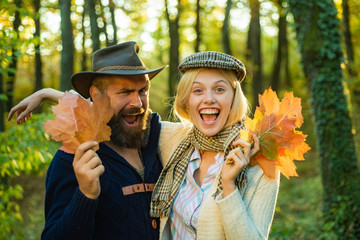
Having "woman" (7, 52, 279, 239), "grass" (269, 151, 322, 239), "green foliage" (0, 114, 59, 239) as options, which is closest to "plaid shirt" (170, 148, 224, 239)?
"woman" (7, 52, 279, 239)

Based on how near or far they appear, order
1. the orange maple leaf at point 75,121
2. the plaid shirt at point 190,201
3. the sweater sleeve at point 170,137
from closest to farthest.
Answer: the orange maple leaf at point 75,121
the plaid shirt at point 190,201
the sweater sleeve at point 170,137

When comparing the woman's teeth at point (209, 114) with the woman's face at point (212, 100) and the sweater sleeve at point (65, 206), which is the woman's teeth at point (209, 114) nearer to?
the woman's face at point (212, 100)

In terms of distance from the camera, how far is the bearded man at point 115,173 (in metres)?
2.26

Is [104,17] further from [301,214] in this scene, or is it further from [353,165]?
[353,165]

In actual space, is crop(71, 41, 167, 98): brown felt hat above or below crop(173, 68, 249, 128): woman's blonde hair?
above

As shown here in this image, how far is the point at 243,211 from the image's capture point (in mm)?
2324

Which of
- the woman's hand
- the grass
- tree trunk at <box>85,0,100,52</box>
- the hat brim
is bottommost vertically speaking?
the grass

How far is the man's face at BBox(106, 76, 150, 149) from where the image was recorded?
9.25ft

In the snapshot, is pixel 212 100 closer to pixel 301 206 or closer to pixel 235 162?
pixel 235 162

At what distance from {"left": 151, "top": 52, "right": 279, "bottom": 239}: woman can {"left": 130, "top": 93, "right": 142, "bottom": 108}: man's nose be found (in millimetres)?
343

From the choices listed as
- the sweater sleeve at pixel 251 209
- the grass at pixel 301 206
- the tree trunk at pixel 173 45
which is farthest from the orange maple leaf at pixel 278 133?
the tree trunk at pixel 173 45

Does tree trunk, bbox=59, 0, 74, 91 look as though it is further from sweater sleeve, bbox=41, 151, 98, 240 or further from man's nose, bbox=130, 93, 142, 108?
sweater sleeve, bbox=41, 151, 98, 240

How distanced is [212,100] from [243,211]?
2.83ft

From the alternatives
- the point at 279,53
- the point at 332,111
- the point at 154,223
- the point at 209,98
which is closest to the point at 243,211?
the point at 154,223
